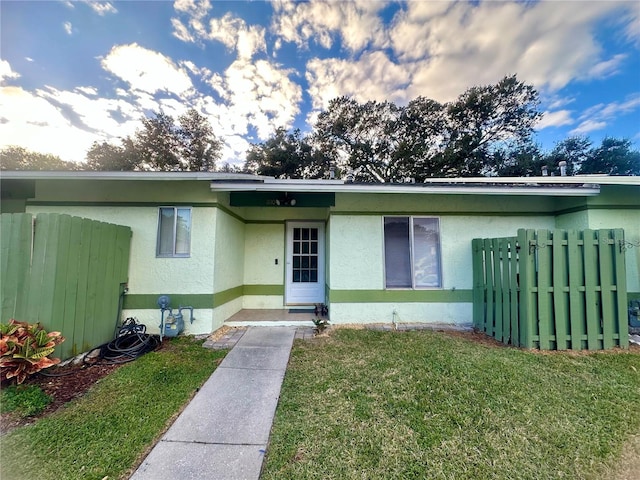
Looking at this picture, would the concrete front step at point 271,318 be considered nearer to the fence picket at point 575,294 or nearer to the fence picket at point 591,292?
the fence picket at point 575,294

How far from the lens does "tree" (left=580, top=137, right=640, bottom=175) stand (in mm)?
15656

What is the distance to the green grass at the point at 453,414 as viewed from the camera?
184 centimetres

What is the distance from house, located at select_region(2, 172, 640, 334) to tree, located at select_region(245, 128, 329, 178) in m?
10.2

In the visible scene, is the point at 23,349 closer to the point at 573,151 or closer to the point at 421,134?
the point at 421,134

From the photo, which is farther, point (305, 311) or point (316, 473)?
point (305, 311)

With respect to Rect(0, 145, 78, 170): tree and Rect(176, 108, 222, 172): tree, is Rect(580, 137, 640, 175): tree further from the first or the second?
Rect(0, 145, 78, 170): tree

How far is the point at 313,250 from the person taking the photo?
22.1 ft

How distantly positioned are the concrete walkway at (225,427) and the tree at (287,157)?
44.8 feet

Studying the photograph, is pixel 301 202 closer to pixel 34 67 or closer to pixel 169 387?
pixel 169 387

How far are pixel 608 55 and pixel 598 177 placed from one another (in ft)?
15.2

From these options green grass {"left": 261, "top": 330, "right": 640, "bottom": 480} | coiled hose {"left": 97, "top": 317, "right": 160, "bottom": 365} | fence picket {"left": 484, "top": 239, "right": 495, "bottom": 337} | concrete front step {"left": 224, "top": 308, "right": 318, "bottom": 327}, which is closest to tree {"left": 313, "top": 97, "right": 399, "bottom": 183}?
concrete front step {"left": 224, "top": 308, "right": 318, "bottom": 327}

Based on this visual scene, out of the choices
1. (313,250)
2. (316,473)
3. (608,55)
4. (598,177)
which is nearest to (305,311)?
(313,250)

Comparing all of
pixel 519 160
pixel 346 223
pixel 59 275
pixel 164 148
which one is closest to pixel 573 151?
pixel 519 160

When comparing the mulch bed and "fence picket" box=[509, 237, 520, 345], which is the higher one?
"fence picket" box=[509, 237, 520, 345]
